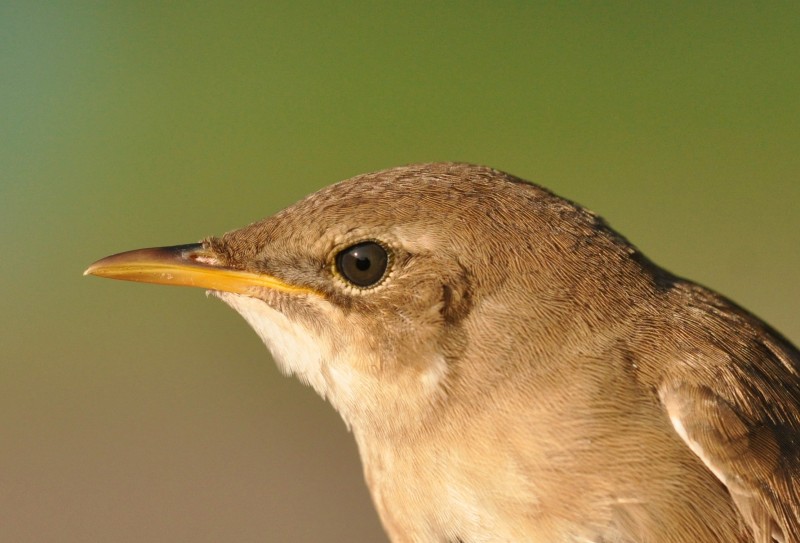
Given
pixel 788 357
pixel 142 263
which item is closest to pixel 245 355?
pixel 142 263

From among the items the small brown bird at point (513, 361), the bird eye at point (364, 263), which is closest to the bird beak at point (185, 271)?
the small brown bird at point (513, 361)

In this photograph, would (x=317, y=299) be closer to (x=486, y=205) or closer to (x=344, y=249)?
(x=344, y=249)

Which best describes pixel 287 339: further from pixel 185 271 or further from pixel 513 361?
pixel 513 361

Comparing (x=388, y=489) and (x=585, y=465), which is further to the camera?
(x=388, y=489)

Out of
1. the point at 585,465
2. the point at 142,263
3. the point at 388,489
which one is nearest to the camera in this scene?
the point at 585,465

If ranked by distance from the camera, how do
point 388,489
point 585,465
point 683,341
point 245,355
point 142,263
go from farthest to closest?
point 245,355 < point 142,263 < point 388,489 < point 683,341 < point 585,465

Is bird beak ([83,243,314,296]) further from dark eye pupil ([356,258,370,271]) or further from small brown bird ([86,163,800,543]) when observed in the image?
dark eye pupil ([356,258,370,271])
